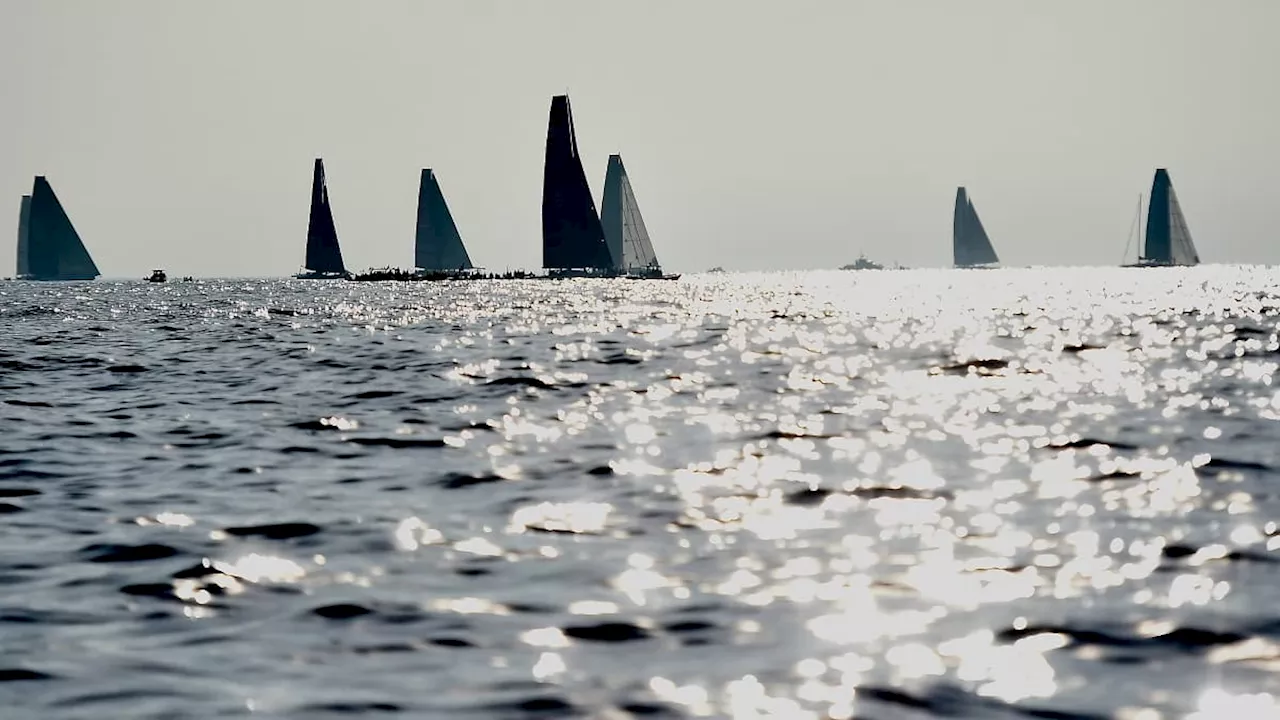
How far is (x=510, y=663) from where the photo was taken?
30.2ft

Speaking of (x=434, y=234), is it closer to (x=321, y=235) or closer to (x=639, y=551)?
(x=321, y=235)

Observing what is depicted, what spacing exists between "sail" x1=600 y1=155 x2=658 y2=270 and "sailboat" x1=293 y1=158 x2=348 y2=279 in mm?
37181

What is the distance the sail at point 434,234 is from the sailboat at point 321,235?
11.4 m

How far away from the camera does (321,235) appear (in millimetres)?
179000

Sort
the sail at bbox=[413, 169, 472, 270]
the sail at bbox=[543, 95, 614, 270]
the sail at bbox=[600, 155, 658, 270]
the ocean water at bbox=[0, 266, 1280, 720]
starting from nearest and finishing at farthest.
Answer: the ocean water at bbox=[0, 266, 1280, 720], the sail at bbox=[543, 95, 614, 270], the sail at bbox=[600, 155, 658, 270], the sail at bbox=[413, 169, 472, 270]

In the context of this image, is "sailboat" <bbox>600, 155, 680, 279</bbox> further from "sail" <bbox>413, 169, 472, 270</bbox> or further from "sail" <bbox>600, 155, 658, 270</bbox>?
"sail" <bbox>413, 169, 472, 270</bbox>

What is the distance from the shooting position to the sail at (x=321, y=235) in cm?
17538

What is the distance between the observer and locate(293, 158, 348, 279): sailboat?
575 feet

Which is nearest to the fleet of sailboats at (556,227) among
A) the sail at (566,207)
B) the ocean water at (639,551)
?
the sail at (566,207)

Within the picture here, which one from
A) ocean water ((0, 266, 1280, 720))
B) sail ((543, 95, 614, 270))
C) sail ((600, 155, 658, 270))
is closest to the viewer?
ocean water ((0, 266, 1280, 720))

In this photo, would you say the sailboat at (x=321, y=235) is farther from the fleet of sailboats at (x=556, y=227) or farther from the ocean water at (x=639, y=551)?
the ocean water at (x=639, y=551)

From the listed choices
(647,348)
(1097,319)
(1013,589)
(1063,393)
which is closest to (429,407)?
(1063,393)

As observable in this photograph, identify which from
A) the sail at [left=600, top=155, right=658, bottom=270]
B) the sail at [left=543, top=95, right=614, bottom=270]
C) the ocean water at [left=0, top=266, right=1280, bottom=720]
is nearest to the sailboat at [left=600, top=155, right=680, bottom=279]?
the sail at [left=600, top=155, right=658, bottom=270]

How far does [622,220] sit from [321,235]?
41.7 m
